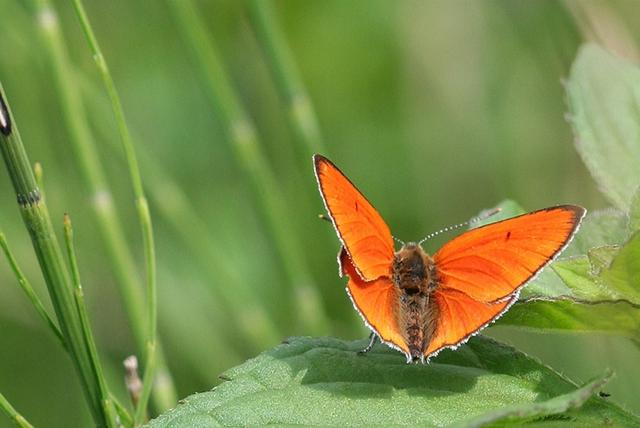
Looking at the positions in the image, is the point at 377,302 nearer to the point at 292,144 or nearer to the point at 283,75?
the point at 283,75

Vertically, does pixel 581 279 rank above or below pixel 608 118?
below

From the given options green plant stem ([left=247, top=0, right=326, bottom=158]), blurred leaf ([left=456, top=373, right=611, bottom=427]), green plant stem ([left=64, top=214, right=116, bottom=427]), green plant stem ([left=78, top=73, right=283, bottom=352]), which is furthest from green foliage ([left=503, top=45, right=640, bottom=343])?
green plant stem ([left=78, top=73, right=283, bottom=352])

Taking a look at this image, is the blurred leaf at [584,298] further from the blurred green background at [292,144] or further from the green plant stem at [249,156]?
the blurred green background at [292,144]

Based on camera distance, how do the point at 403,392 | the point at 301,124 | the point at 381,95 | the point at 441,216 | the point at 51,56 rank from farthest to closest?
the point at 381,95 < the point at 441,216 < the point at 301,124 < the point at 51,56 < the point at 403,392

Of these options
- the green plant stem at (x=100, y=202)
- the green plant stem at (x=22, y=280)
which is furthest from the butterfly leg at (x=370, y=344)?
the green plant stem at (x=100, y=202)

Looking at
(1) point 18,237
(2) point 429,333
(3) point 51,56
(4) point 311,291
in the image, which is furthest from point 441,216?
(2) point 429,333

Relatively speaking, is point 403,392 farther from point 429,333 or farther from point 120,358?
point 120,358

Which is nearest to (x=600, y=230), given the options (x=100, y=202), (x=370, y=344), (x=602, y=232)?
(x=602, y=232)
